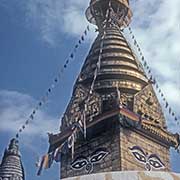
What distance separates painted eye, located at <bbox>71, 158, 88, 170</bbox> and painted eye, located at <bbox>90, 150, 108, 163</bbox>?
479 mm

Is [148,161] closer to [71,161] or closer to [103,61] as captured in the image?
[71,161]

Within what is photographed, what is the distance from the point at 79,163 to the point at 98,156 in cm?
122

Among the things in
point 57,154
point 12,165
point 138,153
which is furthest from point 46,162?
point 12,165

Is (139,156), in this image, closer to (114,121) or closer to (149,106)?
(114,121)

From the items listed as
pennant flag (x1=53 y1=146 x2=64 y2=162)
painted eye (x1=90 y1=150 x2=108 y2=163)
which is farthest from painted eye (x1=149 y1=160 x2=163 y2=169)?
pennant flag (x1=53 y1=146 x2=64 y2=162)

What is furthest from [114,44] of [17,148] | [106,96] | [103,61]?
[17,148]

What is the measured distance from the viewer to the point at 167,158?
25.4m

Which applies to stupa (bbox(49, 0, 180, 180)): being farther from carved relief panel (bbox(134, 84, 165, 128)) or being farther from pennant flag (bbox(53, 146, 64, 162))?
pennant flag (bbox(53, 146, 64, 162))

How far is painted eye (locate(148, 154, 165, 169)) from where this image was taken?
24.4 m

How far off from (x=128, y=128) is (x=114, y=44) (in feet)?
22.7

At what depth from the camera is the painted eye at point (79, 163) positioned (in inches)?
969

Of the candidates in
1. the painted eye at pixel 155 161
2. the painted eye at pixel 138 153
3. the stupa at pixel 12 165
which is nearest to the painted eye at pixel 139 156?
the painted eye at pixel 138 153

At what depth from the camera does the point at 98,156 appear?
2416cm

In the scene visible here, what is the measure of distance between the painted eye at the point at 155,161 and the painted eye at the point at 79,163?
10.2 ft
